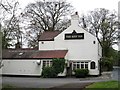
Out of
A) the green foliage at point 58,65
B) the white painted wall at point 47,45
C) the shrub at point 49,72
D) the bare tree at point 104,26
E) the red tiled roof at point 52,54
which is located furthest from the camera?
the bare tree at point 104,26

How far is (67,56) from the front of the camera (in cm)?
4288

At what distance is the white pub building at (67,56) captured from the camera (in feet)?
138

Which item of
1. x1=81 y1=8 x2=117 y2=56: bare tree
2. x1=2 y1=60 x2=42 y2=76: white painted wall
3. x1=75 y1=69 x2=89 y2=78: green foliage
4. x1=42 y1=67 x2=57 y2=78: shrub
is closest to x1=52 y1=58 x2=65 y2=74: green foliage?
x1=42 y1=67 x2=57 y2=78: shrub

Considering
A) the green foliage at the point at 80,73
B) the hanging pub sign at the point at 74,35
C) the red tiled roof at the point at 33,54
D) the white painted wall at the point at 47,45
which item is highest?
the hanging pub sign at the point at 74,35

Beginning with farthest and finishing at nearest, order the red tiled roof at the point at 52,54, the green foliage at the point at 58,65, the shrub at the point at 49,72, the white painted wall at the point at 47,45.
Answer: the white painted wall at the point at 47,45 < the red tiled roof at the point at 52,54 < the green foliage at the point at 58,65 < the shrub at the point at 49,72

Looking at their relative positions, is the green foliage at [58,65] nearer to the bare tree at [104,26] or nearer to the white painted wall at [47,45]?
the white painted wall at [47,45]

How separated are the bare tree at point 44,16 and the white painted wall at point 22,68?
1411 cm

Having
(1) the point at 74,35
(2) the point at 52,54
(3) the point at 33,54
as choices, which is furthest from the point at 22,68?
(1) the point at 74,35

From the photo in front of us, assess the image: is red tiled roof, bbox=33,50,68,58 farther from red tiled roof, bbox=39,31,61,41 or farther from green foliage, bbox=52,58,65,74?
red tiled roof, bbox=39,31,61,41

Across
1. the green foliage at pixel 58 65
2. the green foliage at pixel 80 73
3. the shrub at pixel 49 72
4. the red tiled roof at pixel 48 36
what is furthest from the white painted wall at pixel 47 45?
the green foliage at pixel 80 73

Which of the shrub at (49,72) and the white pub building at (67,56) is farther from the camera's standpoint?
the white pub building at (67,56)

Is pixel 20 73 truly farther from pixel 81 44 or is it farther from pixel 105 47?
pixel 105 47

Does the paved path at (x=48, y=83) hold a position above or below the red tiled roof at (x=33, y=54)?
below

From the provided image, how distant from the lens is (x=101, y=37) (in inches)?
2367
